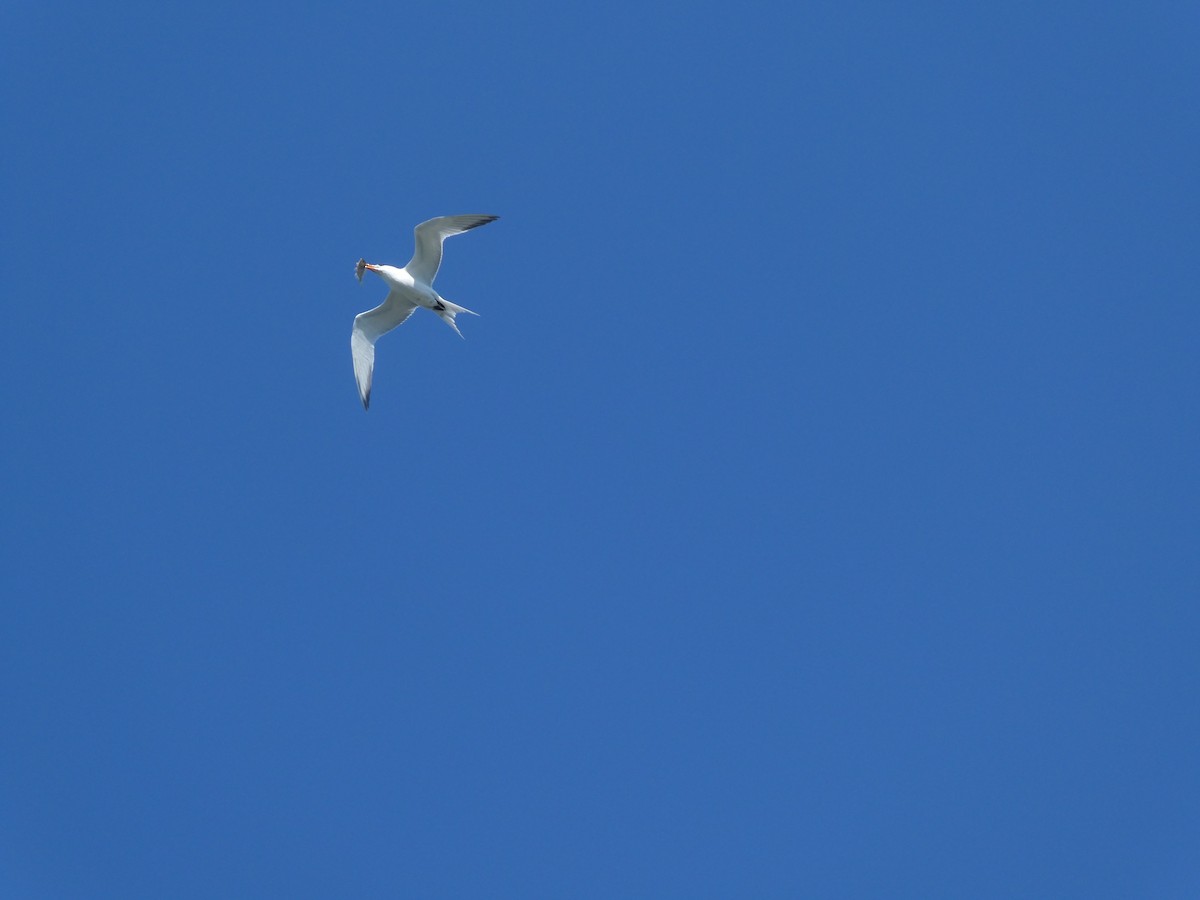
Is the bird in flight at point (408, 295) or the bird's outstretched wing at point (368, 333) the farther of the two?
the bird's outstretched wing at point (368, 333)

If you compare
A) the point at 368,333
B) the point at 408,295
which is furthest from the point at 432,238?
the point at 368,333

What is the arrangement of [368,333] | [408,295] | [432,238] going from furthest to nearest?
[368,333]
[408,295]
[432,238]

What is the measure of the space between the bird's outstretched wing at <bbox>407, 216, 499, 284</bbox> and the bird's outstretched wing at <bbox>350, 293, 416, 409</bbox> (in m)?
1.08

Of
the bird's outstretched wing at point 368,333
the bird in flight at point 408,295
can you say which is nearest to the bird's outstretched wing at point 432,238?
the bird in flight at point 408,295

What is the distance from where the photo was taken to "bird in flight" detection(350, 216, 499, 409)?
1926 centimetres

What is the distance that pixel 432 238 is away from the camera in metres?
19.4

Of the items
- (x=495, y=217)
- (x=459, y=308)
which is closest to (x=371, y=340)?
(x=459, y=308)

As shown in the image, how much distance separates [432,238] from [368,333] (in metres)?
2.70

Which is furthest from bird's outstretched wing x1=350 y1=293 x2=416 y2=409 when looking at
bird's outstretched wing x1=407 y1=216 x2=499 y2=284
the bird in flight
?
bird's outstretched wing x1=407 y1=216 x2=499 y2=284

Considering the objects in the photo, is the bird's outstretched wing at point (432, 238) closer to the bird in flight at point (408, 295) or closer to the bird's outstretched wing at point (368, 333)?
the bird in flight at point (408, 295)

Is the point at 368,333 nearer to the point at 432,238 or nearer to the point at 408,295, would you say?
the point at 408,295

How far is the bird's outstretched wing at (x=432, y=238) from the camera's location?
19.1 m

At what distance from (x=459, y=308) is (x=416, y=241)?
1342 millimetres

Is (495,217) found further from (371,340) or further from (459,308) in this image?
(371,340)
